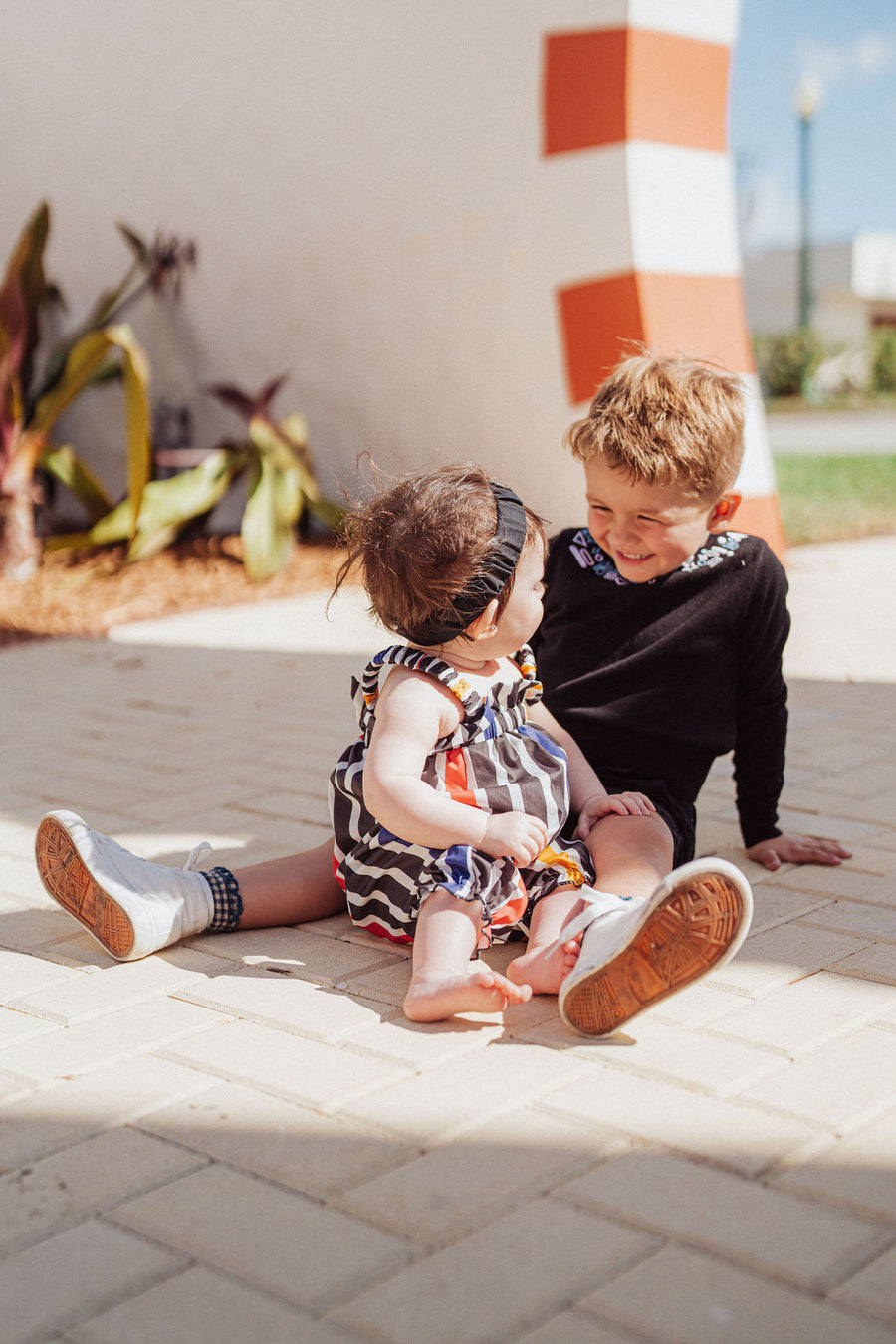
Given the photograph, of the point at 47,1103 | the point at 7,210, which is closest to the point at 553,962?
the point at 47,1103

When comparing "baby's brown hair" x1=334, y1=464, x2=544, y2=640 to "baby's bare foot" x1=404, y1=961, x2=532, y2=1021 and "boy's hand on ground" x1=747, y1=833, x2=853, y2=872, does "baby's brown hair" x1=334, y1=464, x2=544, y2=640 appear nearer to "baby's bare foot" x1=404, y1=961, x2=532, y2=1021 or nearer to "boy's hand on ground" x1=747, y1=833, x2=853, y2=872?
"baby's bare foot" x1=404, y1=961, x2=532, y2=1021

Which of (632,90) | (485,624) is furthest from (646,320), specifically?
(485,624)

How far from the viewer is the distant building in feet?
128

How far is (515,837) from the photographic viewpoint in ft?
6.29

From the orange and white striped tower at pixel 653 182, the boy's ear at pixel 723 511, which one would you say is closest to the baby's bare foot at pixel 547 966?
the boy's ear at pixel 723 511

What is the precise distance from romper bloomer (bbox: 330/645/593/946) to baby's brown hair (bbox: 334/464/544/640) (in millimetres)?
94

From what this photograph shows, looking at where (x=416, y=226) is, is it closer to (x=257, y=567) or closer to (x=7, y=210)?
(x=257, y=567)

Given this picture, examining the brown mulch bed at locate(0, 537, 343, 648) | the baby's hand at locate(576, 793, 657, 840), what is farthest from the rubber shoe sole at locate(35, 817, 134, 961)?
the brown mulch bed at locate(0, 537, 343, 648)

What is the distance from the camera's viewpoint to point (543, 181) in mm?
5453

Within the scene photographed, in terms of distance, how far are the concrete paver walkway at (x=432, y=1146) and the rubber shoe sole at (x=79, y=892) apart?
6cm

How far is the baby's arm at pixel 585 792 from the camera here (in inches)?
87.8

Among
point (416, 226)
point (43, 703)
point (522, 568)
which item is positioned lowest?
point (43, 703)

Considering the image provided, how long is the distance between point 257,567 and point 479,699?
12.6 feet

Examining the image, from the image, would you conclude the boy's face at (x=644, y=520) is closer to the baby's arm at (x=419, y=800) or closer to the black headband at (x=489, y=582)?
the black headband at (x=489, y=582)
